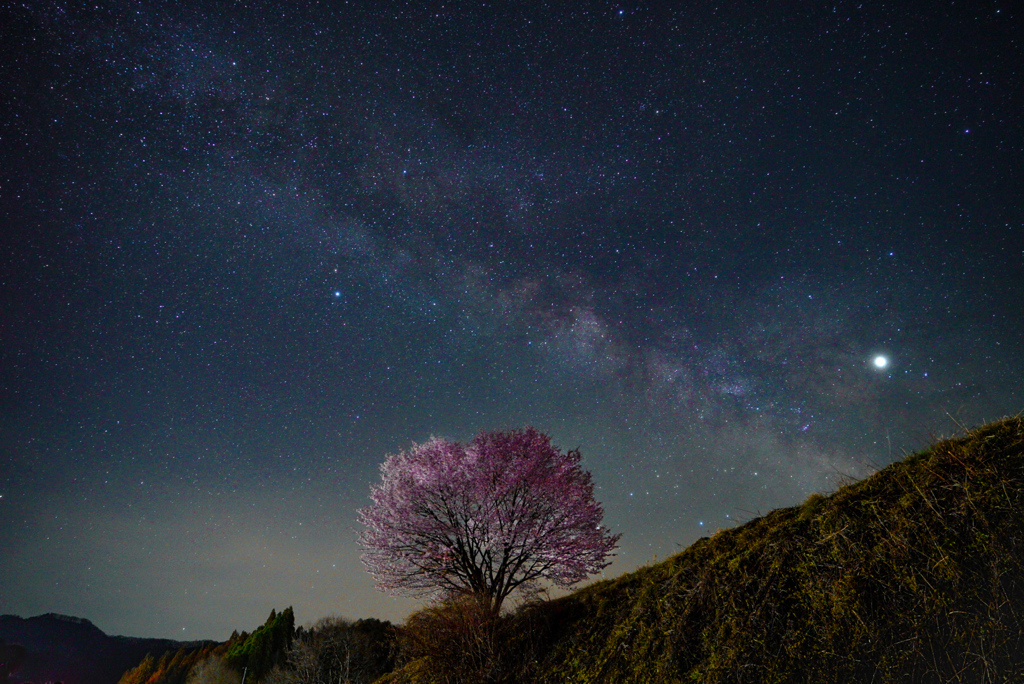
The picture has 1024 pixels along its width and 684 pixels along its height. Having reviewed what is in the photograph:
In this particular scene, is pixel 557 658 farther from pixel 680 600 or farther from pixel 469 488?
pixel 469 488

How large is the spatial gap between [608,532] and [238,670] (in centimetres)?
5301

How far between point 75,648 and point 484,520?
612 feet

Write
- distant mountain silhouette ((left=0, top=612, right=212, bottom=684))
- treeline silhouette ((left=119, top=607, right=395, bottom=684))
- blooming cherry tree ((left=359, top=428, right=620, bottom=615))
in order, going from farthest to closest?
distant mountain silhouette ((left=0, top=612, right=212, bottom=684)), treeline silhouette ((left=119, top=607, right=395, bottom=684)), blooming cherry tree ((left=359, top=428, right=620, bottom=615))

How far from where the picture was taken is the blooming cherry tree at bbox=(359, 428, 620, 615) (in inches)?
611

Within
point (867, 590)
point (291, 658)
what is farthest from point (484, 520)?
point (291, 658)

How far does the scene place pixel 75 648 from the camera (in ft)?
437

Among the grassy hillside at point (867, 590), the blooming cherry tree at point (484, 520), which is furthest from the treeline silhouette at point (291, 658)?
the grassy hillside at point (867, 590)

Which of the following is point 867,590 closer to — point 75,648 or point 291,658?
point 291,658

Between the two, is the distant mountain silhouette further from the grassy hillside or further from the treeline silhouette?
the grassy hillside

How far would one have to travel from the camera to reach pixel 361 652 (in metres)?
36.1

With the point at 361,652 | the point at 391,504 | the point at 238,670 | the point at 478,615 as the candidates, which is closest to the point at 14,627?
the point at 238,670

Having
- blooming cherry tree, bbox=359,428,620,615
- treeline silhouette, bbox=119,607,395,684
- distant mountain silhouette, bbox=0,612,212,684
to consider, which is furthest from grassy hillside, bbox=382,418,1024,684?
distant mountain silhouette, bbox=0,612,212,684

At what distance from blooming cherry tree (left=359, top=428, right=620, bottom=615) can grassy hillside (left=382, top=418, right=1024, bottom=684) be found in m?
9.01

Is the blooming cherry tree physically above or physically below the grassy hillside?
above
